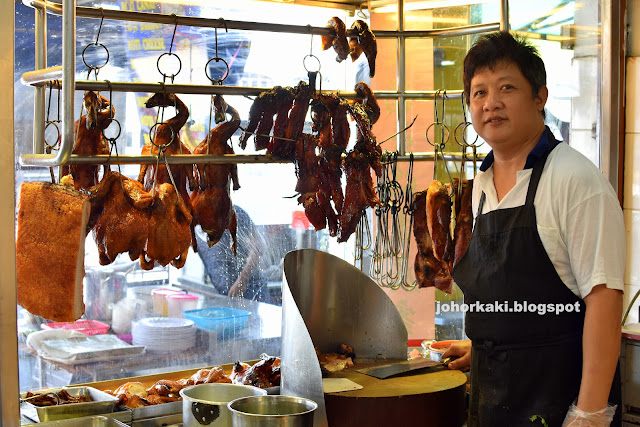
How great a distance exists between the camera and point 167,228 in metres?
2.83

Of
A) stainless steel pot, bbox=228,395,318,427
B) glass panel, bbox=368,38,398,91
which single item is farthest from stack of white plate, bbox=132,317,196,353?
glass panel, bbox=368,38,398,91

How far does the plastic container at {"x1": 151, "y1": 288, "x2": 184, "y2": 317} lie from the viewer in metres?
4.19

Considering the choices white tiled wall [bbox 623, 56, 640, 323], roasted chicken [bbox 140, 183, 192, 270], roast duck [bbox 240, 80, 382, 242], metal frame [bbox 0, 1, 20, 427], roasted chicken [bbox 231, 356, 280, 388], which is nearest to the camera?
metal frame [bbox 0, 1, 20, 427]

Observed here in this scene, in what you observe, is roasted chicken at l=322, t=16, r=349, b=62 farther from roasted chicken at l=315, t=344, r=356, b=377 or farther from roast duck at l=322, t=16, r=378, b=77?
roasted chicken at l=315, t=344, r=356, b=377

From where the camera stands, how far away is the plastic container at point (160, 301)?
4188 millimetres

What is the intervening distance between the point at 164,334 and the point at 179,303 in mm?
232

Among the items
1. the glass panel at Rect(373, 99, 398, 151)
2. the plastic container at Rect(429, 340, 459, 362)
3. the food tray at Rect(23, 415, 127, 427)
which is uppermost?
the glass panel at Rect(373, 99, 398, 151)

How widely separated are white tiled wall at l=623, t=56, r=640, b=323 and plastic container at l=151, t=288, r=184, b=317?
273cm

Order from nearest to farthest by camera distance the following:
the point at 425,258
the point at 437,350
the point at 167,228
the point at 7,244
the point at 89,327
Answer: the point at 7,244 → the point at 167,228 → the point at 437,350 → the point at 425,258 → the point at 89,327

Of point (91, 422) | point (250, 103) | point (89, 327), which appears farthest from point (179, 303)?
point (91, 422)

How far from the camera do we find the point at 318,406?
8.09 ft

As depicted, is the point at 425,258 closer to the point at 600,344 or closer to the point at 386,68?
the point at 600,344

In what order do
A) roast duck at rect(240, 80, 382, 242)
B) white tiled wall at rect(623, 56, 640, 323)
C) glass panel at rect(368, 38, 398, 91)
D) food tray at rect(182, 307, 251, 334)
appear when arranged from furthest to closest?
glass panel at rect(368, 38, 398, 91) → food tray at rect(182, 307, 251, 334) → white tiled wall at rect(623, 56, 640, 323) → roast duck at rect(240, 80, 382, 242)

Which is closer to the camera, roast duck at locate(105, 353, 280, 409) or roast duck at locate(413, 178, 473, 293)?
roast duck at locate(105, 353, 280, 409)
